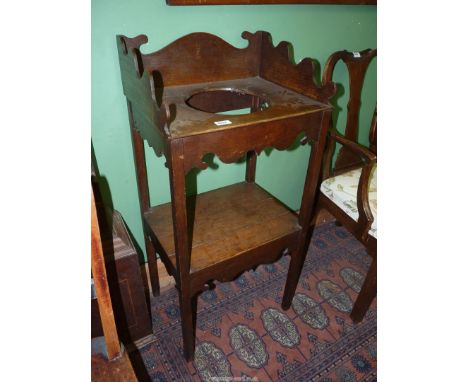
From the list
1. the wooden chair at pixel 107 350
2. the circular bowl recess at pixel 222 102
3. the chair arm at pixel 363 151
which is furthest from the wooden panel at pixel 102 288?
the chair arm at pixel 363 151

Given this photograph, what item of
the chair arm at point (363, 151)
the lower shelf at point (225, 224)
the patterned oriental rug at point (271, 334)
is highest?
the chair arm at point (363, 151)

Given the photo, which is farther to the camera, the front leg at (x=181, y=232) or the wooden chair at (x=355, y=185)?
the wooden chair at (x=355, y=185)

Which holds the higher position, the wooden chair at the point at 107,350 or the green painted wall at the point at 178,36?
the green painted wall at the point at 178,36

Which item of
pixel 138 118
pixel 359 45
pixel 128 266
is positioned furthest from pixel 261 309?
pixel 359 45

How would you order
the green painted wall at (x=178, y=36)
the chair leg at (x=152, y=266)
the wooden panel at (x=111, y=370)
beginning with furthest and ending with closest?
the chair leg at (x=152, y=266) → the green painted wall at (x=178, y=36) → the wooden panel at (x=111, y=370)

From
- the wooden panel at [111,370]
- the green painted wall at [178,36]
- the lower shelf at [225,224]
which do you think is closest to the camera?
the wooden panel at [111,370]

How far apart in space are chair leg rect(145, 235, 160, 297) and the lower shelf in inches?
5.6

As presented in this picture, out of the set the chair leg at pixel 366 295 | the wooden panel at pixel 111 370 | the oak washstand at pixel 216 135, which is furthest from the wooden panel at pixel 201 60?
the chair leg at pixel 366 295

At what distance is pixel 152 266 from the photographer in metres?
1.43

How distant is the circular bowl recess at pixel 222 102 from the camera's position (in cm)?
121

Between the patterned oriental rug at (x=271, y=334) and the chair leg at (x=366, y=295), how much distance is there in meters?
0.06

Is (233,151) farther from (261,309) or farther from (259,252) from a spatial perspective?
(261,309)

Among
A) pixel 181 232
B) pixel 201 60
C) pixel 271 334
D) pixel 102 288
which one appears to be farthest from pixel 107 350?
pixel 201 60

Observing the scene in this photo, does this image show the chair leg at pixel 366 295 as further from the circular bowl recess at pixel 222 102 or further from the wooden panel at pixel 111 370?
the wooden panel at pixel 111 370
